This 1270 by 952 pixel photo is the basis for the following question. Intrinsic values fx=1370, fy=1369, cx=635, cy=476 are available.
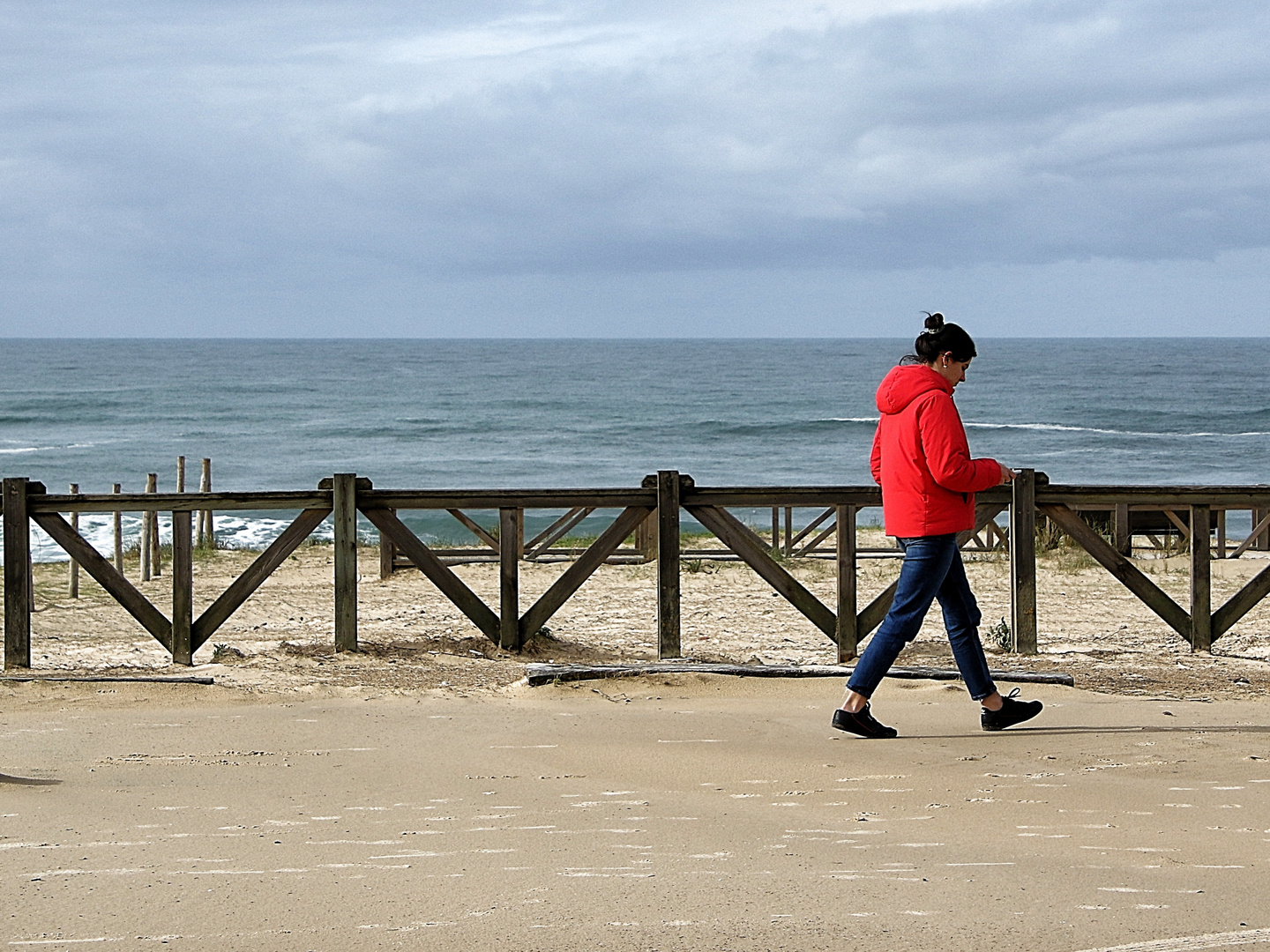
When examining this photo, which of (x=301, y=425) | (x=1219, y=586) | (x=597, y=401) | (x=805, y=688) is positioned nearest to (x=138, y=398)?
(x=301, y=425)

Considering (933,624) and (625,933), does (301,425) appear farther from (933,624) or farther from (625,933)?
(625,933)

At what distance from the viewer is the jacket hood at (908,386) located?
17.9 feet

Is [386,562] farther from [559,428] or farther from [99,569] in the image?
[559,428]

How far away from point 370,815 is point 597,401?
7459 cm

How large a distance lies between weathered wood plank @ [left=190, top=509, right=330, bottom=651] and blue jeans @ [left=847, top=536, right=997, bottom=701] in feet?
11.5

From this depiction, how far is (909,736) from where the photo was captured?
5.77 meters

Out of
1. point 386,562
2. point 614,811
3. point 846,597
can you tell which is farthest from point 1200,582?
point 386,562

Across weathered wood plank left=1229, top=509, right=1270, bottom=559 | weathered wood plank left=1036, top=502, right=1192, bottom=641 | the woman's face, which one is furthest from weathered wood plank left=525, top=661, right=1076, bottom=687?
weathered wood plank left=1229, top=509, right=1270, bottom=559

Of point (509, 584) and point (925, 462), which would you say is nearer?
point (925, 462)

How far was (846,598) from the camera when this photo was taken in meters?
8.12

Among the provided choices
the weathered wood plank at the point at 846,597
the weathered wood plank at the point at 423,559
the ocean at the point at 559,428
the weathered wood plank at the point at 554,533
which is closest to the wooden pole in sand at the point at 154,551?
the weathered wood plank at the point at 554,533

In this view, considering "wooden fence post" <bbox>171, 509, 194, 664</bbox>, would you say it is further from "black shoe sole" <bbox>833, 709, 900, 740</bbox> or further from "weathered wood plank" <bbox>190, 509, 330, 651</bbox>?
"black shoe sole" <bbox>833, 709, 900, 740</bbox>

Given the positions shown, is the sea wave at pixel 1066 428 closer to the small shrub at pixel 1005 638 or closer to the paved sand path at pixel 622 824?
the small shrub at pixel 1005 638

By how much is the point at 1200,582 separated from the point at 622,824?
5.16m
